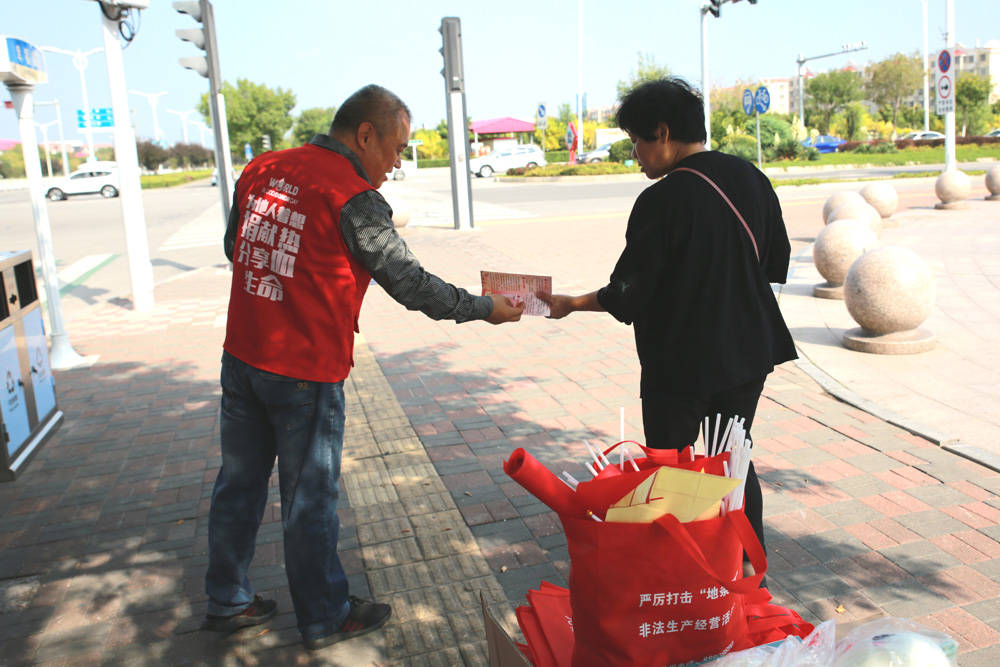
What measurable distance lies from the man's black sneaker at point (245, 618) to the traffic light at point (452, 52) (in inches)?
546

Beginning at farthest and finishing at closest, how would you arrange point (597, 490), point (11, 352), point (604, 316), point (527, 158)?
point (527, 158) < point (604, 316) < point (11, 352) < point (597, 490)

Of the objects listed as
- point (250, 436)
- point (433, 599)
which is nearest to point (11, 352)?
point (250, 436)

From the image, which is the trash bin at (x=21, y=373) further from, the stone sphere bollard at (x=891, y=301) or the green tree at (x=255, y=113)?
the green tree at (x=255, y=113)

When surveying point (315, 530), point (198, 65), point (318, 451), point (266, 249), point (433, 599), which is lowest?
point (433, 599)

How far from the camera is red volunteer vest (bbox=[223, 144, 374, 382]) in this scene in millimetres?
2619

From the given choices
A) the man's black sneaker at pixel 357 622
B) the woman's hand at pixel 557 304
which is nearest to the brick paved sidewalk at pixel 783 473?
the man's black sneaker at pixel 357 622

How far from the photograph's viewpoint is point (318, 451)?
2805mm

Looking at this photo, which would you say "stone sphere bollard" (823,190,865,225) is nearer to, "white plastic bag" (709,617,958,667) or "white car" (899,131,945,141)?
"white plastic bag" (709,617,958,667)

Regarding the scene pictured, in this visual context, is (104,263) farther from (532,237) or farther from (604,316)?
(604,316)

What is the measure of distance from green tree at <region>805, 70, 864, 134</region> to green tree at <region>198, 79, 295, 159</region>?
47.6 meters

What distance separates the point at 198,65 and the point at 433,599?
916 cm

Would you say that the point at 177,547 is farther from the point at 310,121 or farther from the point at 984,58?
the point at 984,58

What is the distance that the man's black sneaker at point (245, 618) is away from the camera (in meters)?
3.07

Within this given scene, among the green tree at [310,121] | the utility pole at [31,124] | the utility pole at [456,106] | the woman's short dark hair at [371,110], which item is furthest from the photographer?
the green tree at [310,121]
